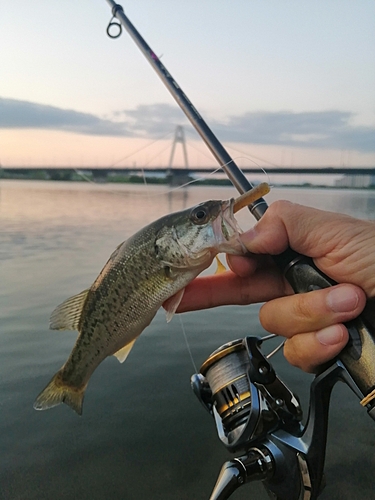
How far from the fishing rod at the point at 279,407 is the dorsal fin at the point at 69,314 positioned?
2.74 ft

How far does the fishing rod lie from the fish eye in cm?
44

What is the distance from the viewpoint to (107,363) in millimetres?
5348

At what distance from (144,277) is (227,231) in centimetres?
54

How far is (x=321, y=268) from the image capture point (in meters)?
2.12

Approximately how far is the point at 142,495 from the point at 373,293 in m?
2.69

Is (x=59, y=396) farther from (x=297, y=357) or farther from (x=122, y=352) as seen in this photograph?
(x=297, y=357)

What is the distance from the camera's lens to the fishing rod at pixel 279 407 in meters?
1.86

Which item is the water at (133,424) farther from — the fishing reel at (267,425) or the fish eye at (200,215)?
the fishing reel at (267,425)

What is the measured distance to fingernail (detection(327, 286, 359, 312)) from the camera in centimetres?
188

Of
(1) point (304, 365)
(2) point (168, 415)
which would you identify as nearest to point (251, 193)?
(1) point (304, 365)

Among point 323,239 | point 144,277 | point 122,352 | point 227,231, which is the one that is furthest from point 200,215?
point 122,352

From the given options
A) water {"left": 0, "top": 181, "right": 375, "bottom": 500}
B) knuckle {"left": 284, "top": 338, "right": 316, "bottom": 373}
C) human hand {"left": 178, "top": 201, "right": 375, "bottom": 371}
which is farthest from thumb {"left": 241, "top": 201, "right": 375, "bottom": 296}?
water {"left": 0, "top": 181, "right": 375, "bottom": 500}

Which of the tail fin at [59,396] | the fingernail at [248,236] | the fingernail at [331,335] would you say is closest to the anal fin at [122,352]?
the tail fin at [59,396]

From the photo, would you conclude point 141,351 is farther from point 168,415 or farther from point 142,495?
point 142,495
